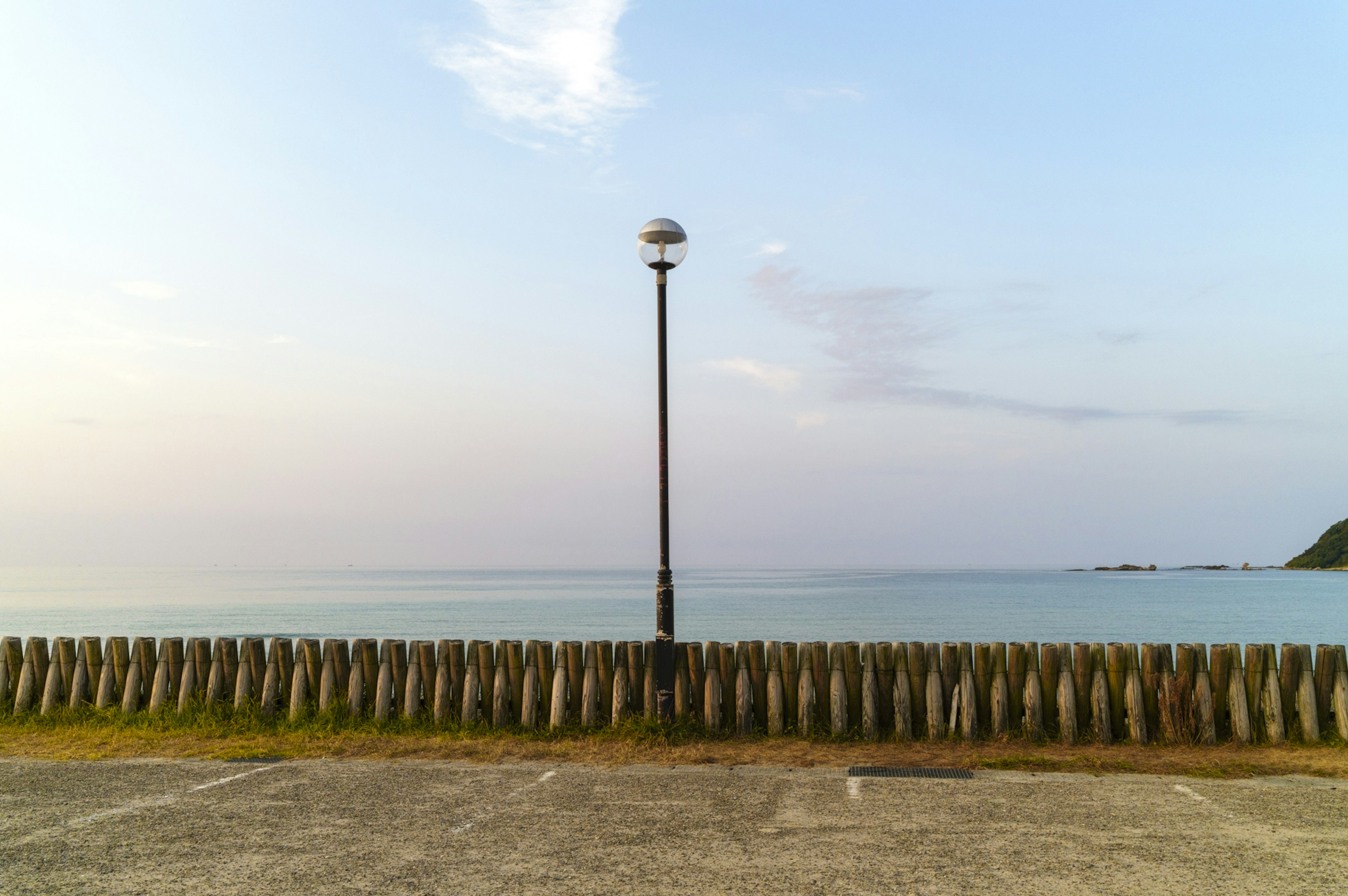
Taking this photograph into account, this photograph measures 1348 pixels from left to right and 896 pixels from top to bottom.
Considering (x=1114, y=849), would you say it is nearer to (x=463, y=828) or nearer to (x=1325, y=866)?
(x=1325, y=866)

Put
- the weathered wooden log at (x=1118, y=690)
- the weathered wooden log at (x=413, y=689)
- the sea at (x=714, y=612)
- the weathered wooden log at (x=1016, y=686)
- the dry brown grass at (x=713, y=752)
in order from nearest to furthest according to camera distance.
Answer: the dry brown grass at (x=713, y=752)
the weathered wooden log at (x=1118, y=690)
the weathered wooden log at (x=1016, y=686)
the weathered wooden log at (x=413, y=689)
the sea at (x=714, y=612)

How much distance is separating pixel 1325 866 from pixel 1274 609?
9836 centimetres

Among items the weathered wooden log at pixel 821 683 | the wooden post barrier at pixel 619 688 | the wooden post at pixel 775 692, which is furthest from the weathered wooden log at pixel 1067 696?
the wooden post barrier at pixel 619 688

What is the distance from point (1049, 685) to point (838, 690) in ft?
7.77

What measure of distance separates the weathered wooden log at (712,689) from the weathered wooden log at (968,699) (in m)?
2.71

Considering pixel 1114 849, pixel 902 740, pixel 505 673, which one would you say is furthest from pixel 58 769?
pixel 1114 849

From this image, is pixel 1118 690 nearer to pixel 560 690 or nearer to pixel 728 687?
pixel 728 687

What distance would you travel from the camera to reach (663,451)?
1034cm

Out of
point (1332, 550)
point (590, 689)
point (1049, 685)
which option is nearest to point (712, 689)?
point (590, 689)

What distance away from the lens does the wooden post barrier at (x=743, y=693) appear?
9859 mm

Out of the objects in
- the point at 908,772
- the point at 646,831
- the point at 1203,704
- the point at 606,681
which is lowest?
the point at 908,772

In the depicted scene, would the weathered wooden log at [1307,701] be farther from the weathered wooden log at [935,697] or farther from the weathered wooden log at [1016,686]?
the weathered wooden log at [935,697]

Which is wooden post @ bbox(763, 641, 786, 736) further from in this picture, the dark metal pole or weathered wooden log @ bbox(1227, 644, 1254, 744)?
weathered wooden log @ bbox(1227, 644, 1254, 744)

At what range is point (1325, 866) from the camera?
573 cm
